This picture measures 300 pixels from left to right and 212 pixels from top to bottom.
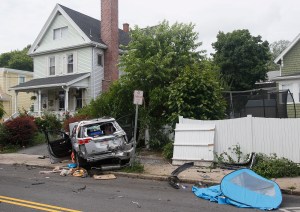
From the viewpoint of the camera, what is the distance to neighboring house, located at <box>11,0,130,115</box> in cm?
2552

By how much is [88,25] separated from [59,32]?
2424mm

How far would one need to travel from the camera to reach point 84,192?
837cm

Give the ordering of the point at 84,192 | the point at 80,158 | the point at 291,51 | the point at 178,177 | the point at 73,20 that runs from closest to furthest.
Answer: the point at 84,192
the point at 178,177
the point at 80,158
the point at 291,51
the point at 73,20

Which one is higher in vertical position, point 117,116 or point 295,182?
point 117,116

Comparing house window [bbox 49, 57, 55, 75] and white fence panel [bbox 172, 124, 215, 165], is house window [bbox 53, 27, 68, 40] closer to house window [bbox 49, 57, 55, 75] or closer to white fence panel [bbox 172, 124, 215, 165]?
house window [bbox 49, 57, 55, 75]

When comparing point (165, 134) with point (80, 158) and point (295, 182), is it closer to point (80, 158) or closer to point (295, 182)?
point (80, 158)

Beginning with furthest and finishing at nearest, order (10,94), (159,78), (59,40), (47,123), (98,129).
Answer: (10,94), (59,40), (47,123), (159,78), (98,129)

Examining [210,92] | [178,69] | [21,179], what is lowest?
[21,179]

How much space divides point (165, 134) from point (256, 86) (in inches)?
930

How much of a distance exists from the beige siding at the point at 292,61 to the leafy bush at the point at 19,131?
1663 centimetres

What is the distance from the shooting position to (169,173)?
34.8 feet

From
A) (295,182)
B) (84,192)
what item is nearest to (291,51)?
(295,182)

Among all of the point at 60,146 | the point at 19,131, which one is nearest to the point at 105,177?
the point at 60,146

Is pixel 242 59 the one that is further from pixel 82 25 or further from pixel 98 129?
pixel 98 129
